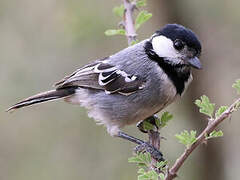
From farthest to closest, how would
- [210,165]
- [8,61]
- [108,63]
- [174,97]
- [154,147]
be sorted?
[210,165]
[8,61]
[108,63]
[174,97]
[154,147]

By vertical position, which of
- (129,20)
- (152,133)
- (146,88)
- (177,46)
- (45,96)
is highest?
(129,20)

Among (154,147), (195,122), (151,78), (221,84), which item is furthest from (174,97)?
(221,84)

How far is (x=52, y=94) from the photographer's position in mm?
4262

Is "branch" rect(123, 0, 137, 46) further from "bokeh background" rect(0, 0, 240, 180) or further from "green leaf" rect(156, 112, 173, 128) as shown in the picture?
"bokeh background" rect(0, 0, 240, 180)

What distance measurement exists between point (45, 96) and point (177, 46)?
4.44 feet

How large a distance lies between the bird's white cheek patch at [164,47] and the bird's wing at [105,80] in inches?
12.0

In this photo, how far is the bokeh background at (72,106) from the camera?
5961 millimetres

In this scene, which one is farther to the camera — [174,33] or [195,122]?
[195,122]

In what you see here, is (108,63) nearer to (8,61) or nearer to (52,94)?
(52,94)

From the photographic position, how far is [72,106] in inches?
246

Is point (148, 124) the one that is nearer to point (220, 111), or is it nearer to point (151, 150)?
point (151, 150)

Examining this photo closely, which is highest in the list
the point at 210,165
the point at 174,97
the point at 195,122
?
the point at 174,97

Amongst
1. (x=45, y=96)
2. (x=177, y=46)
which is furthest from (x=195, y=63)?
(x=45, y=96)

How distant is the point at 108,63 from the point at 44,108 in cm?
237
